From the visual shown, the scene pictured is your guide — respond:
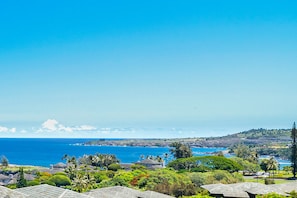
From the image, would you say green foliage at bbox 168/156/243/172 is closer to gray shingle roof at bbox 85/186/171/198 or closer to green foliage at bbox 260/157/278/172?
green foliage at bbox 260/157/278/172

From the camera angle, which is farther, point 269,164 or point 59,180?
point 269,164

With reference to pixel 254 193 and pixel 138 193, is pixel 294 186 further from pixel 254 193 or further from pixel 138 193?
pixel 138 193

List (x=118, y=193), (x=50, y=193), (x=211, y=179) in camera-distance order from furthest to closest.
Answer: (x=211, y=179), (x=118, y=193), (x=50, y=193)

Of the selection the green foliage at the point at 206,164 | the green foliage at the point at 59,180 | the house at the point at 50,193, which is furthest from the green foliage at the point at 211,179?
the house at the point at 50,193

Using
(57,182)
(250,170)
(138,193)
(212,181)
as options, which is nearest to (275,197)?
(138,193)

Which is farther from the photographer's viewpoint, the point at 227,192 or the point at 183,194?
the point at 183,194

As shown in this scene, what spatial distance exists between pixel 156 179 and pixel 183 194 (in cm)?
860

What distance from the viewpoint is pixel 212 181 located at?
144 ft

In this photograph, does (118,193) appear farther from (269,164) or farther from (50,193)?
(269,164)

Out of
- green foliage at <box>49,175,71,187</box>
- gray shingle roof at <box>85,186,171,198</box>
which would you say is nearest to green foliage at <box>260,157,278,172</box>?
green foliage at <box>49,175,71,187</box>

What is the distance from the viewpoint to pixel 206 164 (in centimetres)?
6475

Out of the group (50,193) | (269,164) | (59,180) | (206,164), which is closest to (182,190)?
(50,193)

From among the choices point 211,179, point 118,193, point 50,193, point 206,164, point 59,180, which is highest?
point 50,193

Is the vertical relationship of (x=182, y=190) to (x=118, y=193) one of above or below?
below
